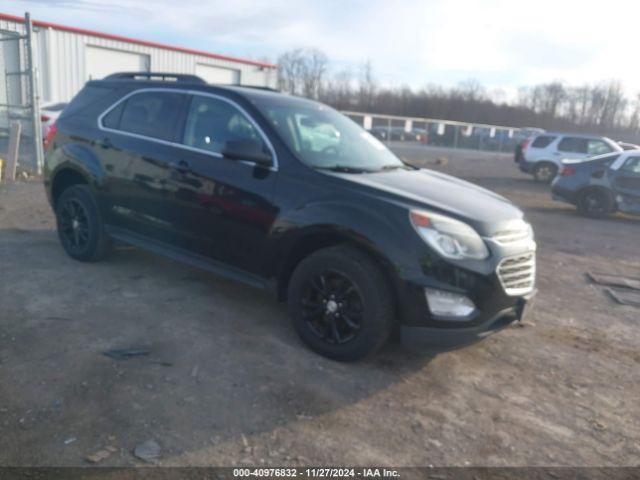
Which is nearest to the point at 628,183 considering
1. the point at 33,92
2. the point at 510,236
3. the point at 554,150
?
the point at 554,150

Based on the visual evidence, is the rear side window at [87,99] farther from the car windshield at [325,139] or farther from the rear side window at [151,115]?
the car windshield at [325,139]

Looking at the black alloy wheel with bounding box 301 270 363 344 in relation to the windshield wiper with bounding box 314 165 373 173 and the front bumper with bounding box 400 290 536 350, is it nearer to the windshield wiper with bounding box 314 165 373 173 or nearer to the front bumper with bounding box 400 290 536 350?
the front bumper with bounding box 400 290 536 350

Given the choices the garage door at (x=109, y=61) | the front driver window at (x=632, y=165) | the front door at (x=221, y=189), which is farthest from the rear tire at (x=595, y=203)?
the garage door at (x=109, y=61)

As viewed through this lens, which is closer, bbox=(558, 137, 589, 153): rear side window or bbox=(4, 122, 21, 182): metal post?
bbox=(4, 122, 21, 182): metal post

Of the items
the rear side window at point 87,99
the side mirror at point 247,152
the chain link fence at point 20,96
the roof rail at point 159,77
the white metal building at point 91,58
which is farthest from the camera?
the white metal building at point 91,58

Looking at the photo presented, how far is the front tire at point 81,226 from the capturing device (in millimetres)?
5312

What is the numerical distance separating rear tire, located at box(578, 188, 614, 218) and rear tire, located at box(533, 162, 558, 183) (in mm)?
6995

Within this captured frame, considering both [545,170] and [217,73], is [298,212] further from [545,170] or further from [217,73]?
[217,73]

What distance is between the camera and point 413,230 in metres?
3.51

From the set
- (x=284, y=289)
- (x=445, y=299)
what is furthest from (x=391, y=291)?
(x=284, y=289)

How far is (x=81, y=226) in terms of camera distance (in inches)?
216

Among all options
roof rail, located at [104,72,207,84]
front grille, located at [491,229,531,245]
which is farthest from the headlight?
roof rail, located at [104,72,207,84]

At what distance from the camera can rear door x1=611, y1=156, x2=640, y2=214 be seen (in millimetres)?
10922

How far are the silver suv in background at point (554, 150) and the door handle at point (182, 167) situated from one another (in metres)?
16.0
